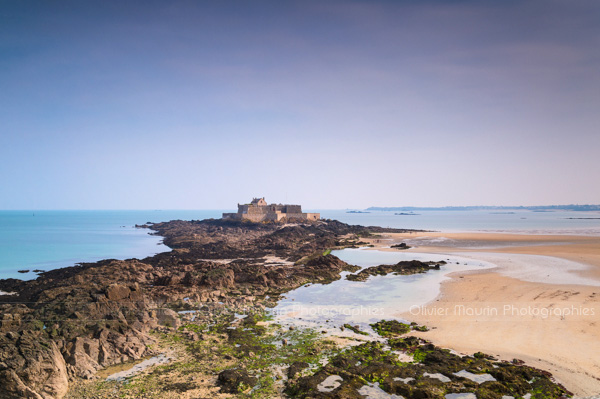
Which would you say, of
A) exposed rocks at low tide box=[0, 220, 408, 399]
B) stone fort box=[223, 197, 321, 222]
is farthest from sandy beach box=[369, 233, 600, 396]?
stone fort box=[223, 197, 321, 222]

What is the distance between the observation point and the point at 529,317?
1434 cm

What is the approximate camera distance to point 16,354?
9141 mm

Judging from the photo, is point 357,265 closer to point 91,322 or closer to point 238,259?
point 238,259

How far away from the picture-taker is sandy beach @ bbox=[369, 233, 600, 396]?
405 inches

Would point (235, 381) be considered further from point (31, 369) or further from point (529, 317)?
point (529, 317)

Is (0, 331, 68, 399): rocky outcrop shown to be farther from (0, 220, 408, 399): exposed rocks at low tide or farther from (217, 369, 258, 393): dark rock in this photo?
(217, 369, 258, 393): dark rock

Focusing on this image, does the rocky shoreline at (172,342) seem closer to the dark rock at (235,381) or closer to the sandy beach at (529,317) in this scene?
the dark rock at (235,381)

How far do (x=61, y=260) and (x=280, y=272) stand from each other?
2527cm

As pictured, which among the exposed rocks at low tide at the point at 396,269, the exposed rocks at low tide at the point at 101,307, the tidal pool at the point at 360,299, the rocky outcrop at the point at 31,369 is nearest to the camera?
the rocky outcrop at the point at 31,369

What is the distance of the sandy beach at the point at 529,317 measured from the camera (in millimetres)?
10289

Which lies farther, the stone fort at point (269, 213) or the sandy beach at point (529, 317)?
the stone fort at point (269, 213)

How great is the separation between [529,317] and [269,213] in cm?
5920

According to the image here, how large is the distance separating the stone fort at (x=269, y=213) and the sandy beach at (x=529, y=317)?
47895 millimetres

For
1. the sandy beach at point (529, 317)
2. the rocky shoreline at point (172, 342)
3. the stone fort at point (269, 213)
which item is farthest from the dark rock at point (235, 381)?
the stone fort at point (269, 213)
